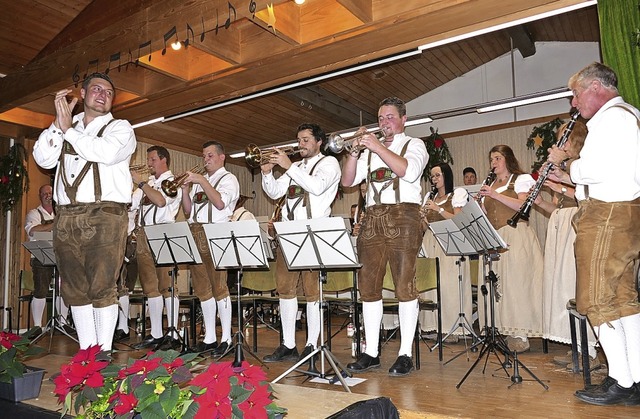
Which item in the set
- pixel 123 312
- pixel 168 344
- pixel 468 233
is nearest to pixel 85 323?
pixel 168 344

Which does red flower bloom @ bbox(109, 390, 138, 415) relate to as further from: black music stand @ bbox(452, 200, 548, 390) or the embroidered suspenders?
black music stand @ bbox(452, 200, 548, 390)

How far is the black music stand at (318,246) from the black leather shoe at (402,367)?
0.38 m

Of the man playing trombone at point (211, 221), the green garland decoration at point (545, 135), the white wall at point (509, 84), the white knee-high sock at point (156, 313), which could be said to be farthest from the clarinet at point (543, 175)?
the white wall at point (509, 84)

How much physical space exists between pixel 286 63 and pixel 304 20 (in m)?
0.58

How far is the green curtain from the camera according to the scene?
12.6ft

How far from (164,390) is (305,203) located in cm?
276

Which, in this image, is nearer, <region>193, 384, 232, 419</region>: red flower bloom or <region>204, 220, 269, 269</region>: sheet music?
<region>193, 384, 232, 419</region>: red flower bloom

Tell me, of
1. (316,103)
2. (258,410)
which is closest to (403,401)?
(258,410)

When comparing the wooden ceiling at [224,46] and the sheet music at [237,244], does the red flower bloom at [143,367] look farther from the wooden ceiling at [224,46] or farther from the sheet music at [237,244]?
the wooden ceiling at [224,46]

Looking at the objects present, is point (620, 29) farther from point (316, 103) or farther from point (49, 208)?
point (49, 208)

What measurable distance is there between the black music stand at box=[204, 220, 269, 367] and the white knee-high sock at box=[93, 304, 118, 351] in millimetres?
998

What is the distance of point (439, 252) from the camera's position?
6.32 m

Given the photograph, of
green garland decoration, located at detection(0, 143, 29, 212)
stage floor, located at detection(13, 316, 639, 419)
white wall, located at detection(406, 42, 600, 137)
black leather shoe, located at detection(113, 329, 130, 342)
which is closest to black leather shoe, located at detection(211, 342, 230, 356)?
stage floor, located at detection(13, 316, 639, 419)

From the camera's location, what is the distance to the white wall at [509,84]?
33.2ft
